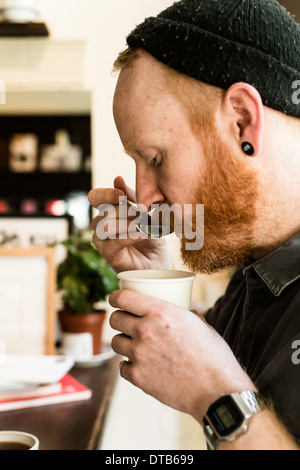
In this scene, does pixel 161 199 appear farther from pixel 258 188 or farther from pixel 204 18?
pixel 204 18

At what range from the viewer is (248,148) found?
76 cm

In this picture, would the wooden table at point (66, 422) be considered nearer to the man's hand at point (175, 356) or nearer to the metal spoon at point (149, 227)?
the man's hand at point (175, 356)

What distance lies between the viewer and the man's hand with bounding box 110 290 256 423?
60cm

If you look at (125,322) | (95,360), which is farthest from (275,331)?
(95,360)

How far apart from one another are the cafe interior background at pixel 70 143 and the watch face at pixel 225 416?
17.1 inches

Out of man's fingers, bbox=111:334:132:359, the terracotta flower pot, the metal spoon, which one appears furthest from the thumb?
the terracotta flower pot

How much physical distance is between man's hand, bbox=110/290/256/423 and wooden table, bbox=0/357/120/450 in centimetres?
26

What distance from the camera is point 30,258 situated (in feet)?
4.38

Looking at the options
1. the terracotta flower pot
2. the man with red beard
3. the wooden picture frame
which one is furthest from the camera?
the terracotta flower pot

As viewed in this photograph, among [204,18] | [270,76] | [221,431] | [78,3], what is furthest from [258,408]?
[78,3]

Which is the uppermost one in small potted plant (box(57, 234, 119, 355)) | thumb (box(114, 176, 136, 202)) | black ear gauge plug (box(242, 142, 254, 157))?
black ear gauge plug (box(242, 142, 254, 157))

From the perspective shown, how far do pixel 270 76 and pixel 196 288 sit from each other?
200 centimetres

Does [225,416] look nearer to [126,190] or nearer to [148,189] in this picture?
[148,189]

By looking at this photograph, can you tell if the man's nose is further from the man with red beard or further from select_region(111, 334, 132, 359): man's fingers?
select_region(111, 334, 132, 359): man's fingers
